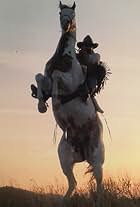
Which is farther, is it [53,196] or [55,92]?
[53,196]

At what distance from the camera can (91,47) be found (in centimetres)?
1451

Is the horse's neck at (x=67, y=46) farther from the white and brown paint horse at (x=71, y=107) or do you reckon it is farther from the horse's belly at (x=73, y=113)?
the horse's belly at (x=73, y=113)

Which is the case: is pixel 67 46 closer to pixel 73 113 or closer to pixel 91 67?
pixel 91 67

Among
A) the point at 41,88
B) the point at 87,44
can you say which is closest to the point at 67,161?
the point at 41,88

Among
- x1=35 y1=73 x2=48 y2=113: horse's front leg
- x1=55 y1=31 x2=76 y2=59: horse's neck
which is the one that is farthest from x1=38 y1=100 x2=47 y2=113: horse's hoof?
x1=55 y1=31 x2=76 y2=59: horse's neck

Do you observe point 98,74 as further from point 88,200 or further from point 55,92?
point 88,200

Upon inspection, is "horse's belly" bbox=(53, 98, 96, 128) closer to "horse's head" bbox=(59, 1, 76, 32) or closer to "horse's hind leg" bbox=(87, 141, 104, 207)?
"horse's hind leg" bbox=(87, 141, 104, 207)

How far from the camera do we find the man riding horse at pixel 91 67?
13891 mm

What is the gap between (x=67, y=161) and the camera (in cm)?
1373

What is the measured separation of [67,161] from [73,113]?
951mm

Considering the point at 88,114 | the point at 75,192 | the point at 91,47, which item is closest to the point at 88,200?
the point at 75,192

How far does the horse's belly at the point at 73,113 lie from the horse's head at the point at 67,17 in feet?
4.53

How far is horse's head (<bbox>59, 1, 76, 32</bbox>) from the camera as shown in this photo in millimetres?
13609

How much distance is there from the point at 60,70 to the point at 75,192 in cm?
231
